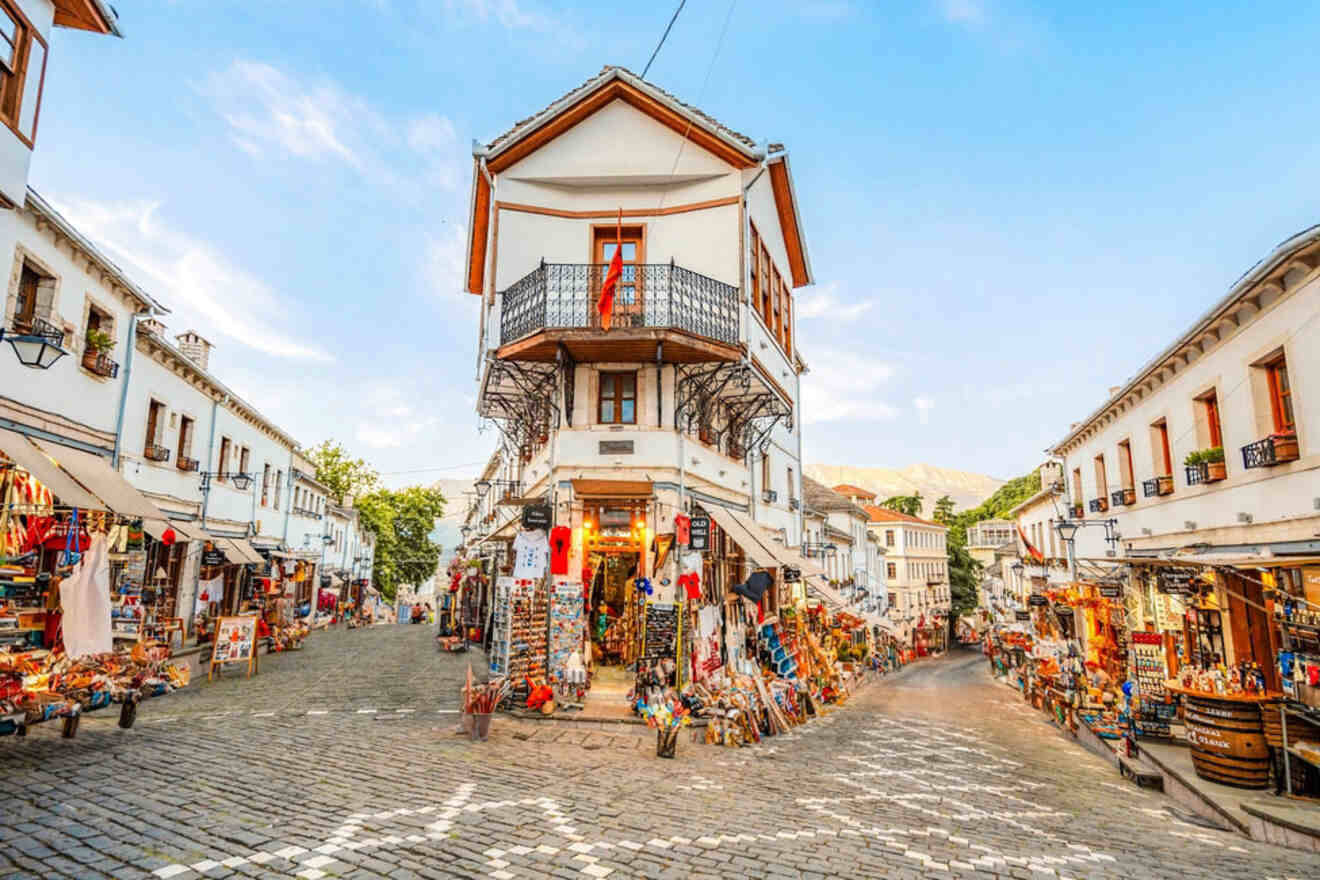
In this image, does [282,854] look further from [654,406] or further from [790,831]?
[654,406]

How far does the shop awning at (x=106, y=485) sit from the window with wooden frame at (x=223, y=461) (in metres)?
12.2

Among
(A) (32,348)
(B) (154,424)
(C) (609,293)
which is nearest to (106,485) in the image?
(A) (32,348)

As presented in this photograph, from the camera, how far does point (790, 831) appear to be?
6.79 meters

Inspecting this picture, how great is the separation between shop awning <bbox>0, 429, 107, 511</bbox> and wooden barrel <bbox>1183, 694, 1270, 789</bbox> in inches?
611

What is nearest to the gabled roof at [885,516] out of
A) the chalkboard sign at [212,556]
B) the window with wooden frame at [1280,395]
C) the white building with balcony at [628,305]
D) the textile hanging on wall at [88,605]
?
the white building with balcony at [628,305]

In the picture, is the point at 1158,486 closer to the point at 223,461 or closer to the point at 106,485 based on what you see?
the point at 106,485

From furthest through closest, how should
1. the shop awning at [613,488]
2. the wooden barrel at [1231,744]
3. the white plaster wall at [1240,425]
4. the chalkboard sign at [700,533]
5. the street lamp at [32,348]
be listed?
the shop awning at [613,488] → the chalkboard sign at [700,533] → the white plaster wall at [1240,425] → the wooden barrel at [1231,744] → the street lamp at [32,348]

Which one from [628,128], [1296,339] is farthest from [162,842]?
[1296,339]

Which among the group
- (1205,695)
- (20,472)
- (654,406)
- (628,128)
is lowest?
(1205,695)

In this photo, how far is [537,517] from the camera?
1302cm

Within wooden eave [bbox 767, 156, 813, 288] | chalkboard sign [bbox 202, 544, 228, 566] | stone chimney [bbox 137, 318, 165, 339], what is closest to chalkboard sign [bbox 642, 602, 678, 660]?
wooden eave [bbox 767, 156, 813, 288]

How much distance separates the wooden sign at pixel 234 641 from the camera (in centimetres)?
1556

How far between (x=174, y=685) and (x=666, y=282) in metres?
11.9

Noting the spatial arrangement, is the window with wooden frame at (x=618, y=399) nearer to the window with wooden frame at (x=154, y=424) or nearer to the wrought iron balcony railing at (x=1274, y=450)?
the wrought iron balcony railing at (x=1274, y=450)
